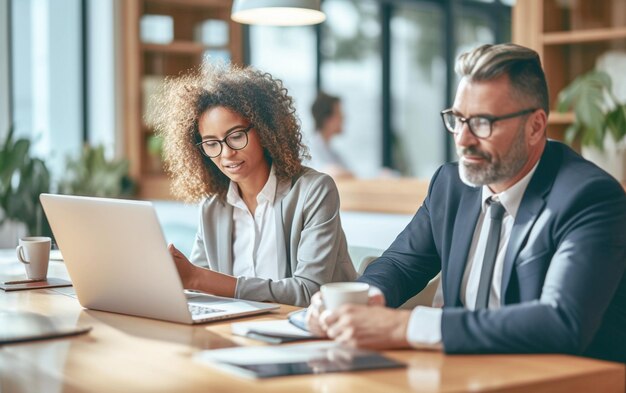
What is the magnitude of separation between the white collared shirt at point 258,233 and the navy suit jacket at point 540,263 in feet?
1.40

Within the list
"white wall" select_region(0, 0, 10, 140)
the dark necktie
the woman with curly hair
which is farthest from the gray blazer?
"white wall" select_region(0, 0, 10, 140)

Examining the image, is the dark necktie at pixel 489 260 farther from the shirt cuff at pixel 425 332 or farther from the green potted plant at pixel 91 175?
the green potted plant at pixel 91 175

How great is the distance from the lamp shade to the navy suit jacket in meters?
0.96

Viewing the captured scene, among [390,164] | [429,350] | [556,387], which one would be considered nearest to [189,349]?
[429,350]

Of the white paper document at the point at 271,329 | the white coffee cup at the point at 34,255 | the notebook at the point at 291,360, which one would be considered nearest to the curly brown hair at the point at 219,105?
the white coffee cup at the point at 34,255

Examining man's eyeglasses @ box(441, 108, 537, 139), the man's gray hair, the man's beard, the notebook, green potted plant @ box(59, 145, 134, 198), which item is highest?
the man's gray hair

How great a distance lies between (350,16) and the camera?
7305 mm

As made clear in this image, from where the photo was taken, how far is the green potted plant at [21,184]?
16.7ft

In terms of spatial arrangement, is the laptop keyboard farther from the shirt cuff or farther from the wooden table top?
the shirt cuff

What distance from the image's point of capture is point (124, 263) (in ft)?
6.13

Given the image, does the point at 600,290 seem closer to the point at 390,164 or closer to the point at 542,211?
the point at 542,211

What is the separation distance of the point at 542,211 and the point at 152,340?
0.80 m

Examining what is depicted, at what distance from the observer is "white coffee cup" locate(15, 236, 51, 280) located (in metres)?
2.42

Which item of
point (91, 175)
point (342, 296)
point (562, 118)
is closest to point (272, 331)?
point (342, 296)
